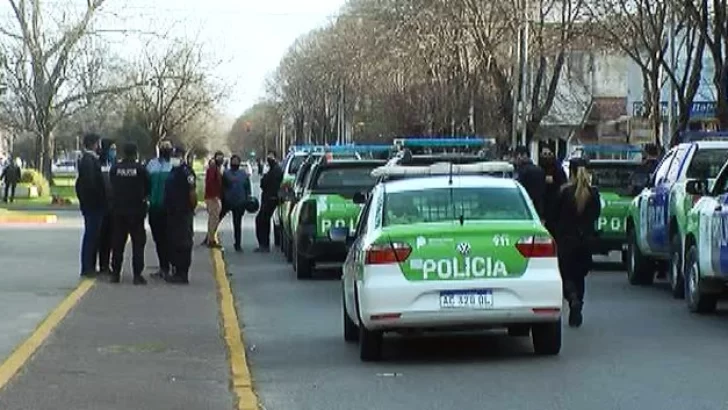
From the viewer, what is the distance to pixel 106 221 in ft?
68.5

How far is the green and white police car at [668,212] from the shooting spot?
18.6 metres

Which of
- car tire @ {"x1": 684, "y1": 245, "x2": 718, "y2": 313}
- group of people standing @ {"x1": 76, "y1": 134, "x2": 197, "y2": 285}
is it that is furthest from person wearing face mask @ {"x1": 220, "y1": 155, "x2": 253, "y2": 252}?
car tire @ {"x1": 684, "y1": 245, "x2": 718, "y2": 313}

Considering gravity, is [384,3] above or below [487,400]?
above

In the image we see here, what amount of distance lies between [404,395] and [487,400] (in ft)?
2.18

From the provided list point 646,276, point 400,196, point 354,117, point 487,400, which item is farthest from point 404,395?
point 354,117

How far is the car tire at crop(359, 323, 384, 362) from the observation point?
12867 millimetres

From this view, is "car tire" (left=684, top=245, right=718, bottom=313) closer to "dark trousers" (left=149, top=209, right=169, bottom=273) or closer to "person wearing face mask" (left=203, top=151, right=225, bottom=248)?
"dark trousers" (left=149, top=209, right=169, bottom=273)

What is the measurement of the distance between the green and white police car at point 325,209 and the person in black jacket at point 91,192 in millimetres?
2835

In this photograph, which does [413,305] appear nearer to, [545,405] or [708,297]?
[545,405]

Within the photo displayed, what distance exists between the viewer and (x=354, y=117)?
77.6 metres

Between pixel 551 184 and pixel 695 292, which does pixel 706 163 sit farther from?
pixel 695 292

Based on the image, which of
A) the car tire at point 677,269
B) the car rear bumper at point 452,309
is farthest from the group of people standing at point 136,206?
the car rear bumper at point 452,309

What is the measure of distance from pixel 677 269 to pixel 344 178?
5.94 m

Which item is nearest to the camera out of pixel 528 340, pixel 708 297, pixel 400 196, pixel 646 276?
pixel 400 196
